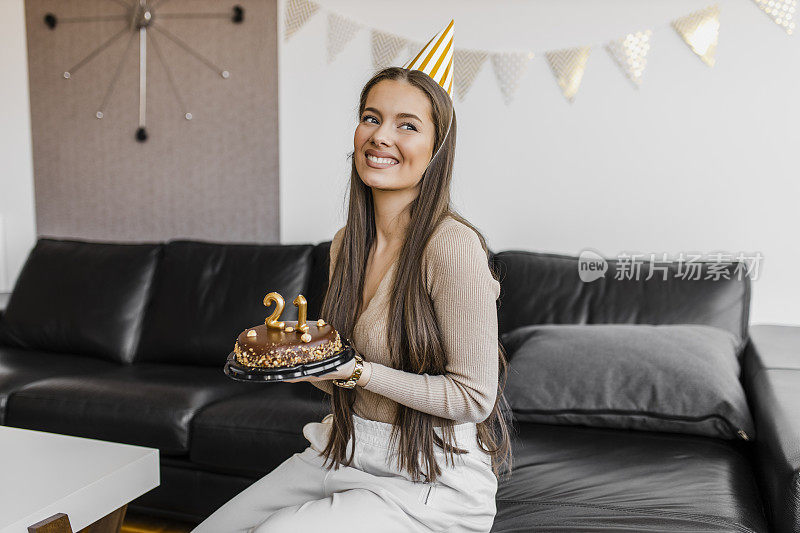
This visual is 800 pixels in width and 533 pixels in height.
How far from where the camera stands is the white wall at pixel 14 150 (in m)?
3.31

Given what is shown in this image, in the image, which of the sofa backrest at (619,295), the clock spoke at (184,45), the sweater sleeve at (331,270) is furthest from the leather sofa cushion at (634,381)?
the clock spoke at (184,45)

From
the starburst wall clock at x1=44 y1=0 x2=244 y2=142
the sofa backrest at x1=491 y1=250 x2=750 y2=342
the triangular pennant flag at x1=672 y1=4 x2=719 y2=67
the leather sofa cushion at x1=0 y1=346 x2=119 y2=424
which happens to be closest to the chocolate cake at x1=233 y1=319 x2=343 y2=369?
the sofa backrest at x1=491 y1=250 x2=750 y2=342

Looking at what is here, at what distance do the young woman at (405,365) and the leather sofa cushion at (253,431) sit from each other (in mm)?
618

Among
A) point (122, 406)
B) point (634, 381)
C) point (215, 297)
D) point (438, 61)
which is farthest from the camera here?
point (215, 297)

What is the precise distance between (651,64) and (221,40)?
5.63ft

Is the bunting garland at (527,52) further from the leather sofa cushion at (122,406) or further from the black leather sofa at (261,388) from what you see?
the leather sofa cushion at (122,406)

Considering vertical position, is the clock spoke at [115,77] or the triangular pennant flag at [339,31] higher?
the triangular pennant flag at [339,31]

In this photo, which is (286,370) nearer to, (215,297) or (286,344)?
(286,344)

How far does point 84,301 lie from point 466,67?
1.70 meters

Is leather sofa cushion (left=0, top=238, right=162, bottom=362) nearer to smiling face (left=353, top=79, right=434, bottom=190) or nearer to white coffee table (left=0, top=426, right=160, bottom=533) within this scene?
white coffee table (left=0, top=426, right=160, bottom=533)

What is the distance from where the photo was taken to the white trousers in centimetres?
112

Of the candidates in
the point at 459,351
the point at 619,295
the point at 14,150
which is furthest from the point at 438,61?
the point at 14,150

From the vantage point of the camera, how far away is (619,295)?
2.20m

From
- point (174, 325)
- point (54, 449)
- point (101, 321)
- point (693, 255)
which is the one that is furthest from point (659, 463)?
point (101, 321)
